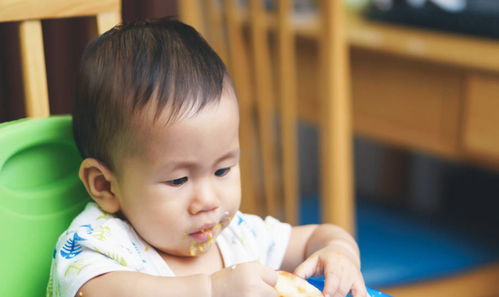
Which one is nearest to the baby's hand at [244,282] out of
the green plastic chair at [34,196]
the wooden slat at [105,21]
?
the green plastic chair at [34,196]

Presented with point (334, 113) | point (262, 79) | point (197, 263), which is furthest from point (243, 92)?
point (197, 263)

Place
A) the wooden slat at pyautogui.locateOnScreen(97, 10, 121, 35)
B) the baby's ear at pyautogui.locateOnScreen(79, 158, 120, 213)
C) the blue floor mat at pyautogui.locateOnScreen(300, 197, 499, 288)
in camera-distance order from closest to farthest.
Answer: the baby's ear at pyautogui.locateOnScreen(79, 158, 120, 213), the wooden slat at pyautogui.locateOnScreen(97, 10, 121, 35), the blue floor mat at pyautogui.locateOnScreen(300, 197, 499, 288)

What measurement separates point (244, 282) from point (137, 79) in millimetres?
199

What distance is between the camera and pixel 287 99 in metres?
1.34

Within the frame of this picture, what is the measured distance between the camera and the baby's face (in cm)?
67

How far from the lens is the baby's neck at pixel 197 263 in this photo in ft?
2.43

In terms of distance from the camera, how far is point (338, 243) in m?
0.78

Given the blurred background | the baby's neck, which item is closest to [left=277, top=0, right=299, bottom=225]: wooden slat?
the blurred background

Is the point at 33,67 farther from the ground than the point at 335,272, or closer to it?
farther from the ground

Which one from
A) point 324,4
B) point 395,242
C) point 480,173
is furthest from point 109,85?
point 480,173

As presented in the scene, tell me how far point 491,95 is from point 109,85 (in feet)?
2.95

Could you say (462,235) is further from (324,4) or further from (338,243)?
(338,243)

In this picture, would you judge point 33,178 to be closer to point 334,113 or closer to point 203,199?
point 203,199

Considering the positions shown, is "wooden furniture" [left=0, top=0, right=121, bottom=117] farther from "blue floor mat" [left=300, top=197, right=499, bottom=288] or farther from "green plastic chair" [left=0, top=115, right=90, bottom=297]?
"blue floor mat" [left=300, top=197, right=499, bottom=288]
